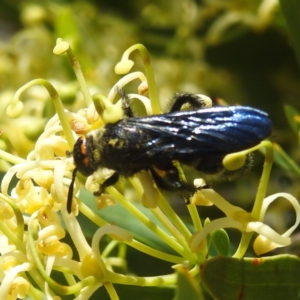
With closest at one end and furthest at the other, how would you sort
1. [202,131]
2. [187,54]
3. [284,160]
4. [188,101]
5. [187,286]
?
[187,286]
[202,131]
[188,101]
[284,160]
[187,54]

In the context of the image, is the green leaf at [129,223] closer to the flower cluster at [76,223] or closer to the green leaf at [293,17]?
the flower cluster at [76,223]

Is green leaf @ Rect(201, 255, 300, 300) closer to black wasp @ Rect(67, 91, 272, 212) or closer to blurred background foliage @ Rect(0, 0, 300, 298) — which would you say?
black wasp @ Rect(67, 91, 272, 212)

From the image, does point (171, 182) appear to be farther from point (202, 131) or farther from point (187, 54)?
point (187, 54)

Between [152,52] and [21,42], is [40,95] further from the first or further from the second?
[152,52]

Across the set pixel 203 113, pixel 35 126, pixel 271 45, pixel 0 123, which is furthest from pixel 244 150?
pixel 271 45

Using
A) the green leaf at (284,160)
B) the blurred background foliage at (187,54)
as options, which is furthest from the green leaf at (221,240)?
the blurred background foliage at (187,54)

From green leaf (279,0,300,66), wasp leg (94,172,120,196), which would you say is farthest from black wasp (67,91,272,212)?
green leaf (279,0,300,66)

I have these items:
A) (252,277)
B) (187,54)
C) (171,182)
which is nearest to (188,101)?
(171,182)
